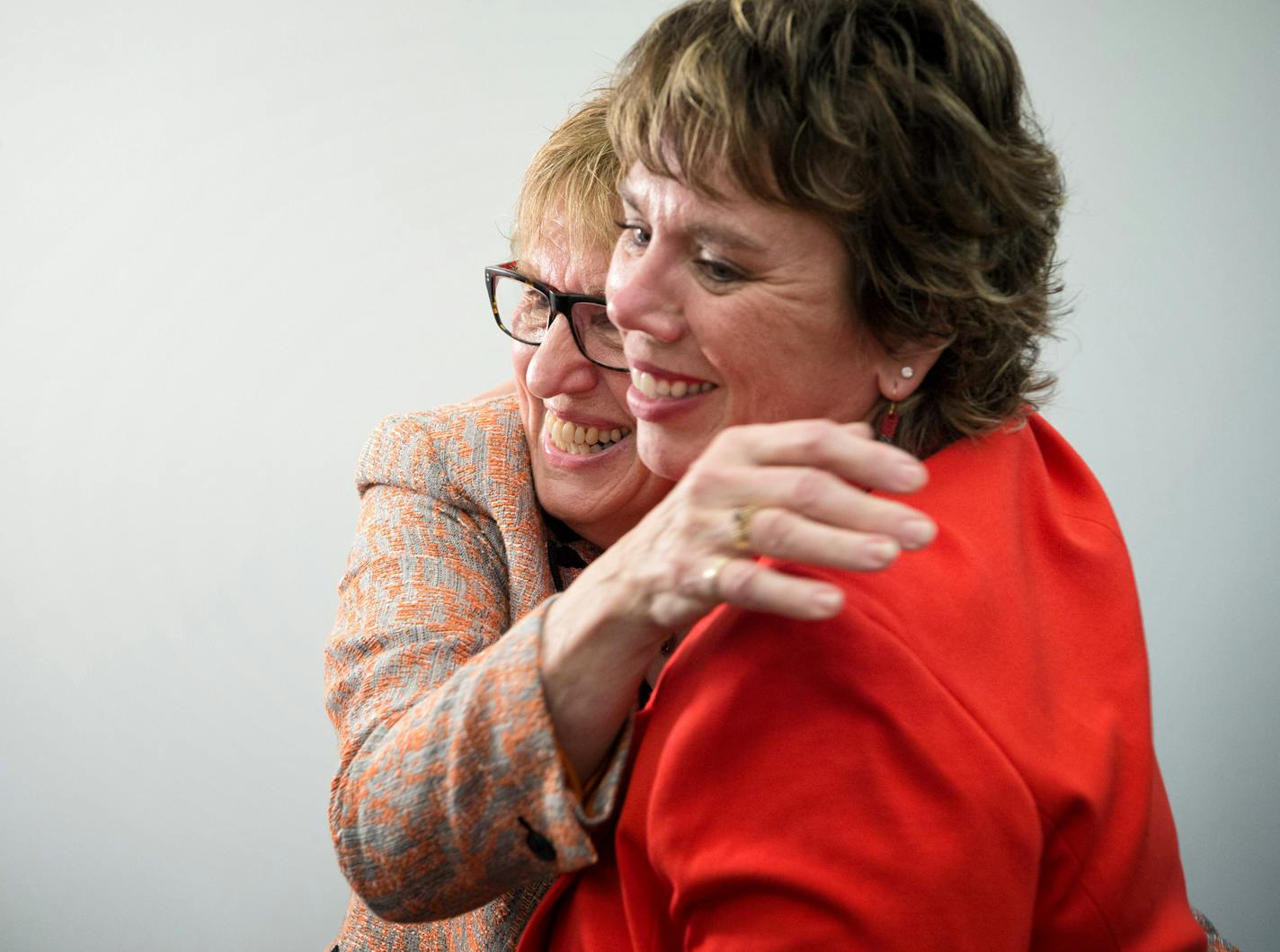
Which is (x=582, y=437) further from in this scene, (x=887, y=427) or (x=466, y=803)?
(x=466, y=803)

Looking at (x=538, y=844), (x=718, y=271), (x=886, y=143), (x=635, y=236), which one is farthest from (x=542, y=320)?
(x=538, y=844)

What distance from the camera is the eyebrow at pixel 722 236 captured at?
97 cm

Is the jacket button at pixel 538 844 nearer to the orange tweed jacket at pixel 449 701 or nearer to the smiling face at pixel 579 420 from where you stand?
the orange tweed jacket at pixel 449 701

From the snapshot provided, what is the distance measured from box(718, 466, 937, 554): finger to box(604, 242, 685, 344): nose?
1.10 feet

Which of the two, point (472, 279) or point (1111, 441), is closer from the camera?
point (1111, 441)

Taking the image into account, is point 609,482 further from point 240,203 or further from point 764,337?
point 240,203

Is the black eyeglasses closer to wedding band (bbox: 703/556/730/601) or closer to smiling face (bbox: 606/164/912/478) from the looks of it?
smiling face (bbox: 606/164/912/478)

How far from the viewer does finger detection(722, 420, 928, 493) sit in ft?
2.41

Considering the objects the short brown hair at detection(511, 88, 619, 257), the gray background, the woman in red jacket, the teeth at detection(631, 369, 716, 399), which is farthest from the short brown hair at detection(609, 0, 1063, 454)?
the gray background

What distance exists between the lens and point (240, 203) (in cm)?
230

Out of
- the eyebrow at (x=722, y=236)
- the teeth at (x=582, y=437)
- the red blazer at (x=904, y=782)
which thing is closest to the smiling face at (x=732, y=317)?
the eyebrow at (x=722, y=236)

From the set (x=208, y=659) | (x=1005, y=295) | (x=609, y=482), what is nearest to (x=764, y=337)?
(x=1005, y=295)

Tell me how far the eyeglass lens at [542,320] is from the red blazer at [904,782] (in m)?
0.53

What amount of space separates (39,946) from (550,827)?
2.32 meters
